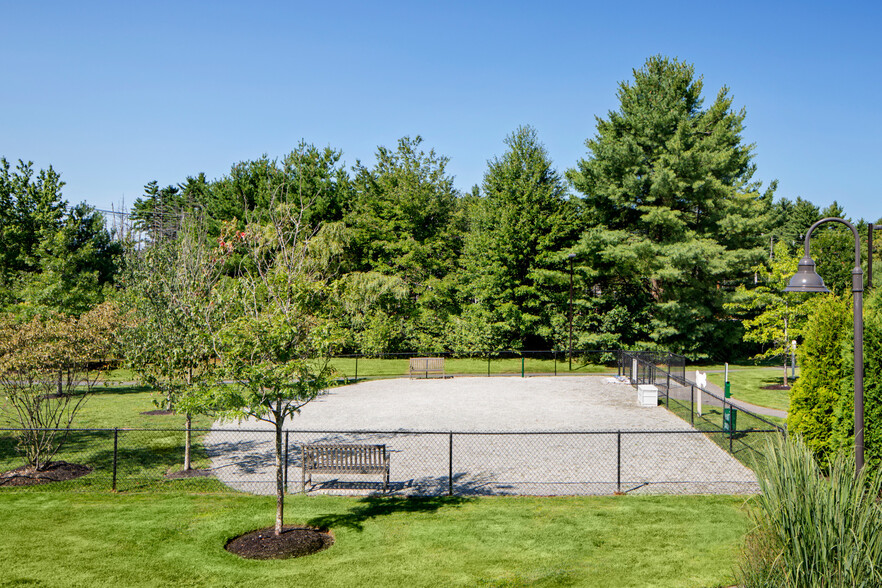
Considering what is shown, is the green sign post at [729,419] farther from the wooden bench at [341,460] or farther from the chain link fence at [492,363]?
the chain link fence at [492,363]

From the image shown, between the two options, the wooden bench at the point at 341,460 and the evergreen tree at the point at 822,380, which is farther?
the wooden bench at the point at 341,460

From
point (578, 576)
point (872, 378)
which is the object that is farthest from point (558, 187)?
point (578, 576)

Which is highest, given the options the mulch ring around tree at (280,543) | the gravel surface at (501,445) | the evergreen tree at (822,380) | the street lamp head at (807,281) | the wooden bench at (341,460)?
the street lamp head at (807,281)

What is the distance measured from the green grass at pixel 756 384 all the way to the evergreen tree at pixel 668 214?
3.60 metres

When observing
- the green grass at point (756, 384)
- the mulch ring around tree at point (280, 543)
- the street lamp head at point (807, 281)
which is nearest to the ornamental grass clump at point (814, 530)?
the street lamp head at point (807, 281)

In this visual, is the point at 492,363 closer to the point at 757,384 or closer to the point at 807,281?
the point at 757,384

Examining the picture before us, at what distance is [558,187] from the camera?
136 feet

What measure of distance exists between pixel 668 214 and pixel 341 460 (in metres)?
27.6

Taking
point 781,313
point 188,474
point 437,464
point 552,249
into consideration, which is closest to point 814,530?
point 437,464

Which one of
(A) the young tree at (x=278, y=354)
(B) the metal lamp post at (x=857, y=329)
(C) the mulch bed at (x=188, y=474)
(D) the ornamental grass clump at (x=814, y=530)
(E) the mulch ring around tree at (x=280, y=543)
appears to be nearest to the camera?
(D) the ornamental grass clump at (x=814, y=530)

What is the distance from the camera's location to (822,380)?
11352 millimetres

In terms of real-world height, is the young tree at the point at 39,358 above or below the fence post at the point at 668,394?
above

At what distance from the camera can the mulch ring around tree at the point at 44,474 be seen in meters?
12.5

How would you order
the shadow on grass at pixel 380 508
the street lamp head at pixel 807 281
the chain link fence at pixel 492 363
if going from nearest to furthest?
the street lamp head at pixel 807 281, the shadow on grass at pixel 380 508, the chain link fence at pixel 492 363
